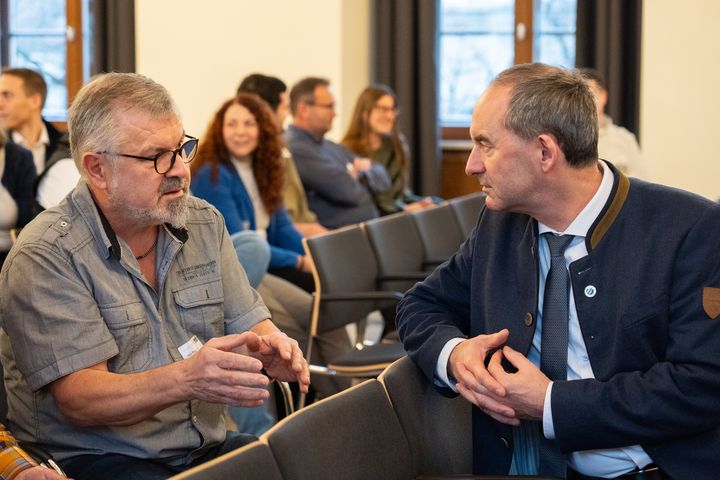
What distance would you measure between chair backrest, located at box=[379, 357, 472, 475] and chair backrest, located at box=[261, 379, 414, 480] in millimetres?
60

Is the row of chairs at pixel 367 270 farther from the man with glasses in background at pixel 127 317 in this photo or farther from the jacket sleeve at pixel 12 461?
the jacket sleeve at pixel 12 461

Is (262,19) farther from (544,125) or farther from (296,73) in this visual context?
(544,125)

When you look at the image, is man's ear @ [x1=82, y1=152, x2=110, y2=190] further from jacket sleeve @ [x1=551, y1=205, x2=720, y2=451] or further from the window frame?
the window frame

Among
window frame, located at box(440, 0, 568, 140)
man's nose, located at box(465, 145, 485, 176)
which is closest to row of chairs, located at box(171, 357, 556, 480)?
man's nose, located at box(465, 145, 485, 176)

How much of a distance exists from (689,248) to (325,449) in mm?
806

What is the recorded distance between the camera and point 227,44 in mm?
7598

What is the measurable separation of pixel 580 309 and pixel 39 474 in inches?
41.3

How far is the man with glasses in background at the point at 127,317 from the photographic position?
1988mm

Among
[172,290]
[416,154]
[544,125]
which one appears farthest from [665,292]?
[416,154]

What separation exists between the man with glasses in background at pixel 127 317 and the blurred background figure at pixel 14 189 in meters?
2.32

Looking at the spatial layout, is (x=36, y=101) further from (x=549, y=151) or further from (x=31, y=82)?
(x=549, y=151)

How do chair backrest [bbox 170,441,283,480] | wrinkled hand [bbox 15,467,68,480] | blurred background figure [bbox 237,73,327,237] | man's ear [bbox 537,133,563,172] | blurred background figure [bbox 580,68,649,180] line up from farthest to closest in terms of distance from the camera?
blurred background figure [bbox 580,68,649,180] < blurred background figure [bbox 237,73,327,237] < man's ear [bbox 537,133,563,172] < wrinkled hand [bbox 15,467,68,480] < chair backrest [bbox 170,441,283,480]

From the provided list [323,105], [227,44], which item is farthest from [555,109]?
[227,44]

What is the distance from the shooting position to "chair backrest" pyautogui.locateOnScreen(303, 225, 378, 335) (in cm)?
393
